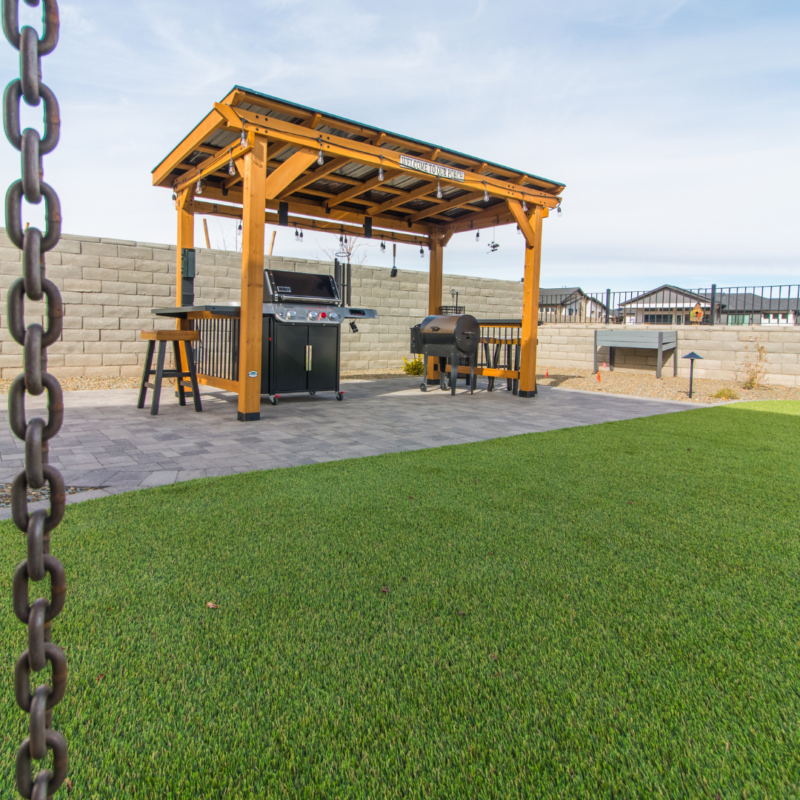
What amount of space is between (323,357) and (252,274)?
1879 millimetres

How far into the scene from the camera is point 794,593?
1.99 meters

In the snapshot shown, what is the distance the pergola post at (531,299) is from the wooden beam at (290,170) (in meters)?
3.78

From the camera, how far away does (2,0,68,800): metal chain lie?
596 millimetres

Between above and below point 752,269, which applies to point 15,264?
below

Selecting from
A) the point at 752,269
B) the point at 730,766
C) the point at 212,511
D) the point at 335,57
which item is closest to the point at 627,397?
the point at 335,57

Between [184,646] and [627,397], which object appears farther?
[627,397]

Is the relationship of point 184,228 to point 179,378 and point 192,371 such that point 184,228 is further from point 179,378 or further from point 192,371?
point 192,371

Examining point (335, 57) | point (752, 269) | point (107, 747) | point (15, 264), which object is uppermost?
point (752, 269)

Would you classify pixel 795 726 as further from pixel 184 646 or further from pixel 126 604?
pixel 126 604

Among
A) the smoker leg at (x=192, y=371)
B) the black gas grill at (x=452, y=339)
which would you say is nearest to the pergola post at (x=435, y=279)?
the black gas grill at (x=452, y=339)

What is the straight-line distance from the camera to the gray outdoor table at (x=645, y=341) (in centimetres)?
1048

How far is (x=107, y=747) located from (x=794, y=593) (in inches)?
89.6

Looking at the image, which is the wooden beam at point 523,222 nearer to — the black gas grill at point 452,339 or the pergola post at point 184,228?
the black gas grill at point 452,339

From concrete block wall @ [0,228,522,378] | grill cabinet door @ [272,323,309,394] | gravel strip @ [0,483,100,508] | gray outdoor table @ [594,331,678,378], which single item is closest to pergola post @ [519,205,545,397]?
grill cabinet door @ [272,323,309,394]
